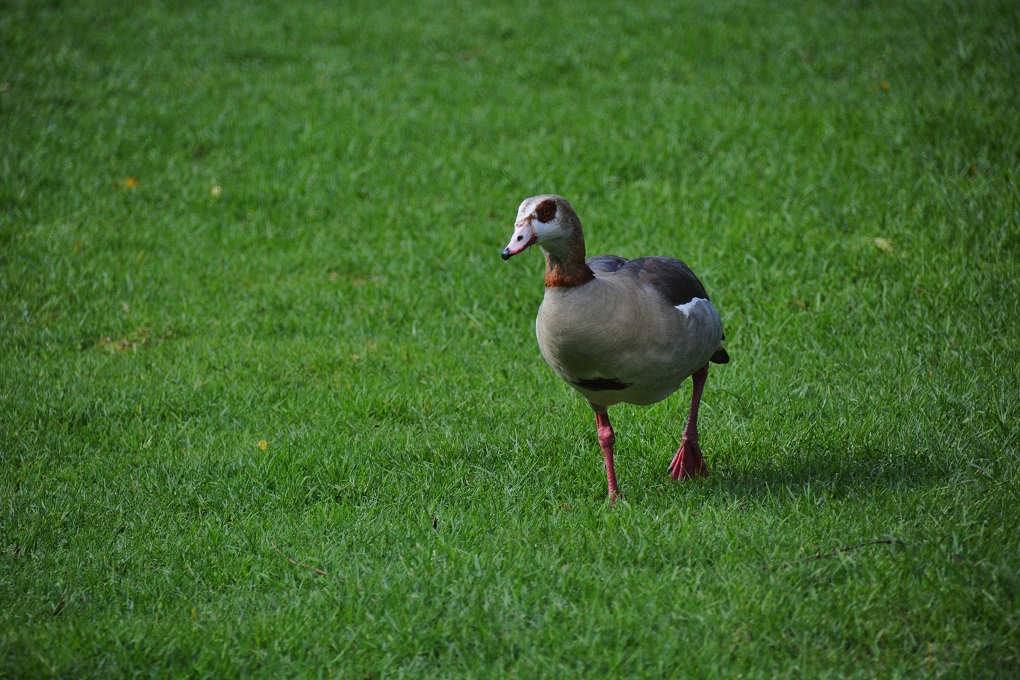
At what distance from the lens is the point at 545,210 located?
4.11 meters

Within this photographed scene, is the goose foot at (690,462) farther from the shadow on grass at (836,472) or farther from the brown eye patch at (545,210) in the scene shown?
the brown eye patch at (545,210)

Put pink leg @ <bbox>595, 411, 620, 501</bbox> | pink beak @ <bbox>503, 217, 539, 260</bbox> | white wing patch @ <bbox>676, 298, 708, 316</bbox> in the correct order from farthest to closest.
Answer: pink leg @ <bbox>595, 411, 620, 501</bbox>, white wing patch @ <bbox>676, 298, 708, 316</bbox>, pink beak @ <bbox>503, 217, 539, 260</bbox>

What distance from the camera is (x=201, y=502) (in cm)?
482

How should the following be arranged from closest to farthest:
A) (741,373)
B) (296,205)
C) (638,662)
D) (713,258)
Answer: (638,662) < (741,373) < (713,258) < (296,205)

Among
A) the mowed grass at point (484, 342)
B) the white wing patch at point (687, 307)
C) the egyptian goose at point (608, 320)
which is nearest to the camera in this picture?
the mowed grass at point (484, 342)

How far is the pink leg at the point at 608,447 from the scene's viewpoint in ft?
15.4

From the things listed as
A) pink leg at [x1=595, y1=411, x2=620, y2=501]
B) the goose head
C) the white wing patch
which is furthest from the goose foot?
the goose head

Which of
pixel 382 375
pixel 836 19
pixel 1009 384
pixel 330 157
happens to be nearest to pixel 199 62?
pixel 330 157

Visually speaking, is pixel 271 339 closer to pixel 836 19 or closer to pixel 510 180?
pixel 510 180

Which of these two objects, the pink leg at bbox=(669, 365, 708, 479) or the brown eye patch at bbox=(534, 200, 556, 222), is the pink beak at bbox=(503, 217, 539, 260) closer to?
the brown eye patch at bbox=(534, 200, 556, 222)

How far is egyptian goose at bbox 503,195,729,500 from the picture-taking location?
4.15 meters

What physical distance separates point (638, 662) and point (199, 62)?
32.0 ft

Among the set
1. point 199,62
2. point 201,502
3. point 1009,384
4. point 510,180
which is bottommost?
point 201,502

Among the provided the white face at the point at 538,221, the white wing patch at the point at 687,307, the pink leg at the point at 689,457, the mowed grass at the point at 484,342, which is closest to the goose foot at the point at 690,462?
the pink leg at the point at 689,457
